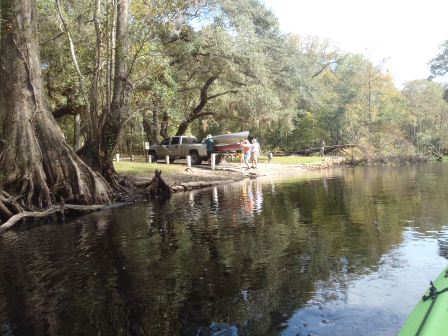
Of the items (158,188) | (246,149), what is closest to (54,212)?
(158,188)

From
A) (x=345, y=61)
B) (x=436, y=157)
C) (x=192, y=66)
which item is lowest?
(x=436, y=157)

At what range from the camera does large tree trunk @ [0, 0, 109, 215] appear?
13.7 meters

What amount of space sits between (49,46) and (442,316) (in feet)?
80.8

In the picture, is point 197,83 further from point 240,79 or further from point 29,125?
point 29,125

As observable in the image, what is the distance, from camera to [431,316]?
3232 mm

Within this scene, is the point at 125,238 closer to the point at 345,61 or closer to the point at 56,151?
the point at 56,151

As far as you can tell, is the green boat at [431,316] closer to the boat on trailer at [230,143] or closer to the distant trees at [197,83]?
the distant trees at [197,83]

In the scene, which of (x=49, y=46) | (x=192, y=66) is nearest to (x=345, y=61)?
(x=192, y=66)

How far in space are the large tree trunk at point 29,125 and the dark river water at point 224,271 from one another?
183 centimetres

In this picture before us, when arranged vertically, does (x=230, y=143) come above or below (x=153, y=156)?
above

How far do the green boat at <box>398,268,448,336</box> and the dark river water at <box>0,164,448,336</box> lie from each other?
54.2 inches

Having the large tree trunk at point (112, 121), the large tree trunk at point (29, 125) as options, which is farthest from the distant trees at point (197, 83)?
the large tree trunk at point (29, 125)

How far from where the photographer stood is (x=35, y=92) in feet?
48.0

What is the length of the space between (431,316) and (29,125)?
13398 millimetres
